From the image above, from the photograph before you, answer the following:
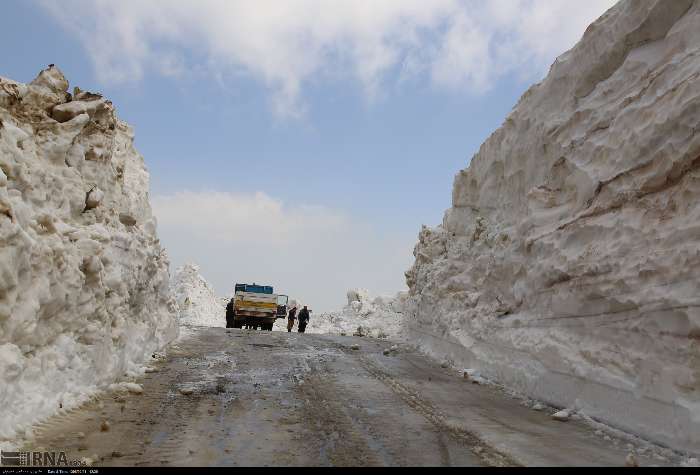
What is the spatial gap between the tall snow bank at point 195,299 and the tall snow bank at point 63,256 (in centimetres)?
2508

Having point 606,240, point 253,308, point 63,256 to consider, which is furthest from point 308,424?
point 253,308

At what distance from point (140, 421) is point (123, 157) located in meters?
6.75

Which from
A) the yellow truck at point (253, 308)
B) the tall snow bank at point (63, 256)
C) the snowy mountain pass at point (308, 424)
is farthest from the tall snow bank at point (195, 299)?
the snowy mountain pass at point (308, 424)

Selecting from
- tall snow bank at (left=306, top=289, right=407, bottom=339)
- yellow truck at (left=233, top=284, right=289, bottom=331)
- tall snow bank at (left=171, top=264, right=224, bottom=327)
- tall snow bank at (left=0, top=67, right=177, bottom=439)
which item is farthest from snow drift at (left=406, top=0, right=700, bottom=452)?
tall snow bank at (left=171, top=264, right=224, bottom=327)

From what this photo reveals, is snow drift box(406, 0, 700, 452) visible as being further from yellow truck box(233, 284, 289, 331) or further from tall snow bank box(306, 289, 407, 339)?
yellow truck box(233, 284, 289, 331)

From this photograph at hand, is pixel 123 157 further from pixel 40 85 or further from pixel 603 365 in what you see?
pixel 603 365

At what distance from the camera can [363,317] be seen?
36.3 m

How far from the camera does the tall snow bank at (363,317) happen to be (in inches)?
1047

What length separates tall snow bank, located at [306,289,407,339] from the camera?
2659 cm

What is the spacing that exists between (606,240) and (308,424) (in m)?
5.57

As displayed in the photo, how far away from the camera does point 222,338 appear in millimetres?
16359

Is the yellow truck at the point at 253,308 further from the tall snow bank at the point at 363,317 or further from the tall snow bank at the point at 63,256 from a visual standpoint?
the tall snow bank at the point at 63,256

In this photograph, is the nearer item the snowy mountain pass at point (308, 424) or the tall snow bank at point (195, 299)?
the snowy mountain pass at point (308, 424)

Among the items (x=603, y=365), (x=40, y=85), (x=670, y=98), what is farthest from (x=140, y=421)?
(x=670, y=98)
